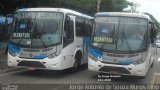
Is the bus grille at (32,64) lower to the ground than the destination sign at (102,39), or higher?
lower

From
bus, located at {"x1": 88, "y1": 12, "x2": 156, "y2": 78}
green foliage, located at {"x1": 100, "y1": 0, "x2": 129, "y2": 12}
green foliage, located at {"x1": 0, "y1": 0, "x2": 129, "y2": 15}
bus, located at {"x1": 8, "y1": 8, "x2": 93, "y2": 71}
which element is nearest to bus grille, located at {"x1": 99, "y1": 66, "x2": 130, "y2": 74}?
bus, located at {"x1": 88, "y1": 12, "x2": 156, "y2": 78}

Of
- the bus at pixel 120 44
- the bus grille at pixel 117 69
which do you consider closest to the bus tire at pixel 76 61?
the bus at pixel 120 44

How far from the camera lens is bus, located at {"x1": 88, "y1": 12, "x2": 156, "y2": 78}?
47.4ft

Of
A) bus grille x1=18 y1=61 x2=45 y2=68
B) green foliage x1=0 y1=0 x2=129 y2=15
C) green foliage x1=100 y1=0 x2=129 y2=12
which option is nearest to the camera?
bus grille x1=18 y1=61 x2=45 y2=68

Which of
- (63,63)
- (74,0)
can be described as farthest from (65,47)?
(74,0)

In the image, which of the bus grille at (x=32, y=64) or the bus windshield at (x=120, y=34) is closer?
the bus windshield at (x=120, y=34)

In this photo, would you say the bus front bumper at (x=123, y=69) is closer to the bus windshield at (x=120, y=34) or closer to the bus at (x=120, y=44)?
the bus at (x=120, y=44)

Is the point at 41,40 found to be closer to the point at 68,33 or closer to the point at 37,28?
the point at 37,28

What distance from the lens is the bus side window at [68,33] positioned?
15300mm

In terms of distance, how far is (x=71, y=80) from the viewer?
1477 centimetres

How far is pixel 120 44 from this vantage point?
1466 cm

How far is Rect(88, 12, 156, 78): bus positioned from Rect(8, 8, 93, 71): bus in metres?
1.19

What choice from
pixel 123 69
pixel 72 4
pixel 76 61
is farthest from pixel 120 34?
pixel 72 4

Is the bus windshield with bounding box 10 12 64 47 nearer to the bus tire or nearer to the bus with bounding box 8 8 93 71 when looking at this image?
the bus with bounding box 8 8 93 71
